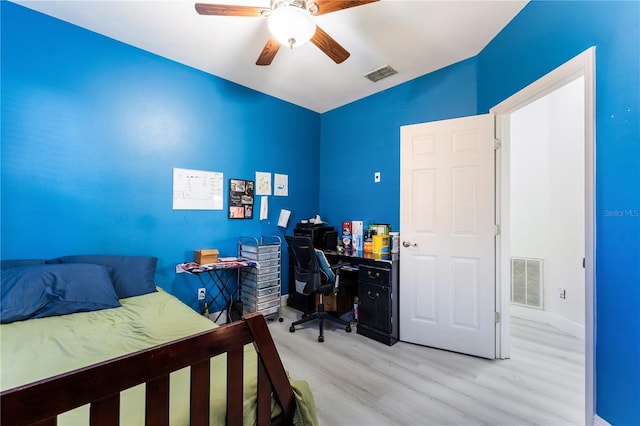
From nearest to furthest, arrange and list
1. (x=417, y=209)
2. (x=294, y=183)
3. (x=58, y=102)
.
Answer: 1. (x=58, y=102)
2. (x=417, y=209)
3. (x=294, y=183)

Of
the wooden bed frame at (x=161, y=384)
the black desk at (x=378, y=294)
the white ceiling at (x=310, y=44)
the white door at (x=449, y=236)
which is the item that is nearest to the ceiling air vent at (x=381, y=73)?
the white ceiling at (x=310, y=44)

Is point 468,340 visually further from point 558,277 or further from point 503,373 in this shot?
point 558,277

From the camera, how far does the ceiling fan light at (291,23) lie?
5.27 feet

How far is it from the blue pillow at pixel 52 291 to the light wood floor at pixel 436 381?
1561 millimetres

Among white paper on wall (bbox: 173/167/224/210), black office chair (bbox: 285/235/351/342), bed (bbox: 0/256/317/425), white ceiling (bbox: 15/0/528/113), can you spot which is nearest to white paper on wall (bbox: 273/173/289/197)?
white paper on wall (bbox: 173/167/224/210)

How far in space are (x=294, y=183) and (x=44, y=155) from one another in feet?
8.39

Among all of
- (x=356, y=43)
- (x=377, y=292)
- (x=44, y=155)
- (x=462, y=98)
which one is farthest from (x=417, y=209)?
(x=44, y=155)

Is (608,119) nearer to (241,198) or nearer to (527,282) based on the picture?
(527,282)

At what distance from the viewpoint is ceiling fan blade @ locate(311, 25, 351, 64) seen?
188cm

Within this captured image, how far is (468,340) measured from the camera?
7.87ft

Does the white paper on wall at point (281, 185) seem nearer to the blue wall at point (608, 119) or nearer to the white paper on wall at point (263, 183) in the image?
the white paper on wall at point (263, 183)

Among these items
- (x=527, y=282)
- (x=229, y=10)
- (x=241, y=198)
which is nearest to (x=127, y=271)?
(x=241, y=198)

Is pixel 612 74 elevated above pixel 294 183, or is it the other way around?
pixel 612 74

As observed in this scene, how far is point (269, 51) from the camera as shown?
83.6 inches
